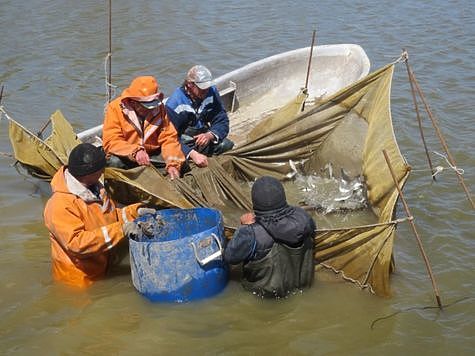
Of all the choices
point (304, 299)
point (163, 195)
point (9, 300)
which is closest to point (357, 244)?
point (304, 299)

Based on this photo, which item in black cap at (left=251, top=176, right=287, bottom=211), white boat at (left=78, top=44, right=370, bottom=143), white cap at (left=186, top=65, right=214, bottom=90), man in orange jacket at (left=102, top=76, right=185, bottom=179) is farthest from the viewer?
white boat at (left=78, top=44, right=370, bottom=143)

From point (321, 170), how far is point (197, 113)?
1.47 meters

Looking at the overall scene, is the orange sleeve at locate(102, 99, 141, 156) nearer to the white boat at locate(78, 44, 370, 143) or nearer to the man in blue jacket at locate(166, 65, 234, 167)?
the man in blue jacket at locate(166, 65, 234, 167)

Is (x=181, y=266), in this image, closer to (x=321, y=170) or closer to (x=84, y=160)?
(x=84, y=160)

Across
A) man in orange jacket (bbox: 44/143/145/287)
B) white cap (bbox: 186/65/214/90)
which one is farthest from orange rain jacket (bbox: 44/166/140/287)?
white cap (bbox: 186/65/214/90)

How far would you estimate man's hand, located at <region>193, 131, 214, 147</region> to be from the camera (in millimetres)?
6402

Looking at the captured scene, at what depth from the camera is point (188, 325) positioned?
474 cm

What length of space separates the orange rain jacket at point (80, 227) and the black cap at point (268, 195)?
1080 mm

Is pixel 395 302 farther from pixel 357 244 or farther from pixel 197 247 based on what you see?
pixel 197 247

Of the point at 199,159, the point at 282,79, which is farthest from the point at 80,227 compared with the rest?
the point at 282,79

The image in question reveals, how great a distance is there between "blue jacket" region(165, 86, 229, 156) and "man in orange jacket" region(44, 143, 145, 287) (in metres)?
1.62

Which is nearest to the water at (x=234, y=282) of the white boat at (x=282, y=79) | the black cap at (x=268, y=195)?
the black cap at (x=268, y=195)

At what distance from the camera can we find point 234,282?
5.11 meters

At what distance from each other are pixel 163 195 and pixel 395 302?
84.7 inches
